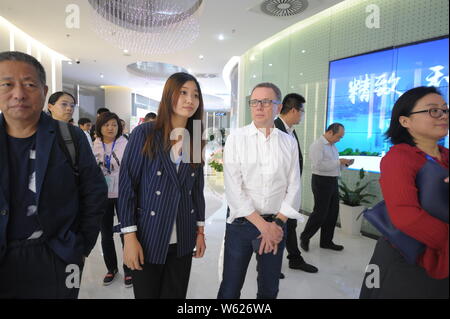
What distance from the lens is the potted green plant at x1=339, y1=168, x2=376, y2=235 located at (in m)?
3.81

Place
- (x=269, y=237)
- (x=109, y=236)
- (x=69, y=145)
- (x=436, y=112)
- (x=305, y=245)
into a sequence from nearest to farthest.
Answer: (x=436, y=112)
(x=69, y=145)
(x=269, y=237)
(x=109, y=236)
(x=305, y=245)

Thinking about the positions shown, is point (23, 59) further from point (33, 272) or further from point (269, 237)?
point (269, 237)

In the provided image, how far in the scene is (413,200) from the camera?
85 cm

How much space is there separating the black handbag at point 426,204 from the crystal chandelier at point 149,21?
149 inches

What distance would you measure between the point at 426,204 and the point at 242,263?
98cm

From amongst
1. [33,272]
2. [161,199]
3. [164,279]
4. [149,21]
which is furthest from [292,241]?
[149,21]

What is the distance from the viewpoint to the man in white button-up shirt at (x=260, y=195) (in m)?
1.49

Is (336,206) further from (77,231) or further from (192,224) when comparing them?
(77,231)

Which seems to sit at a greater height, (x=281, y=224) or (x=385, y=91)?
(x=385, y=91)

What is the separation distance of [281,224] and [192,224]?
0.52 metres

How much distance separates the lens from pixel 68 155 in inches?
45.2

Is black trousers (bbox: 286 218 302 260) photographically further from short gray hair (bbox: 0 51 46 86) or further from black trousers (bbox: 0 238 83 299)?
short gray hair (bbox: 0 51 46 86)

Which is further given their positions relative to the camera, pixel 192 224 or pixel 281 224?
pixel 281 224
